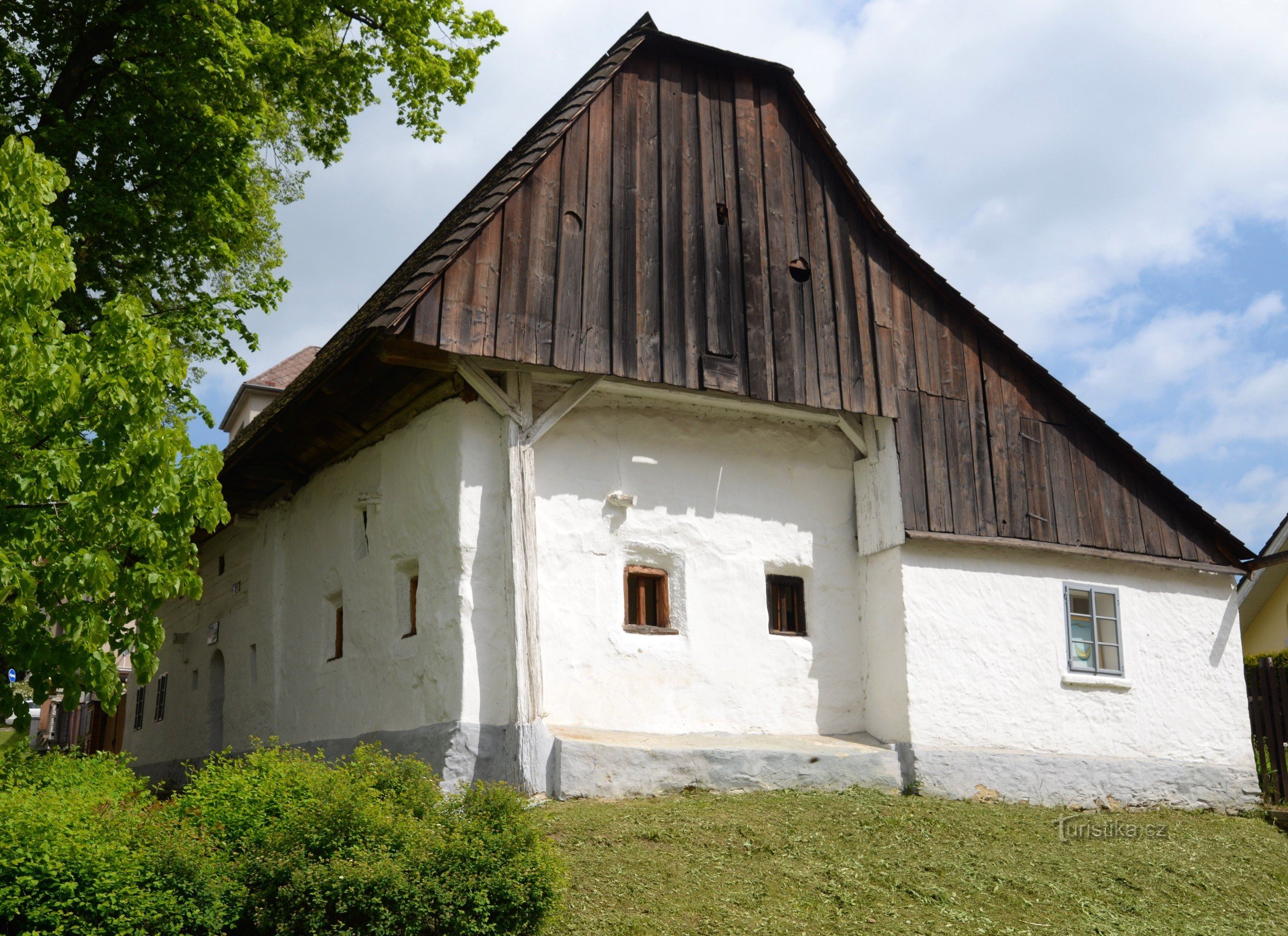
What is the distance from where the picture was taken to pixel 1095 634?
15.1 m

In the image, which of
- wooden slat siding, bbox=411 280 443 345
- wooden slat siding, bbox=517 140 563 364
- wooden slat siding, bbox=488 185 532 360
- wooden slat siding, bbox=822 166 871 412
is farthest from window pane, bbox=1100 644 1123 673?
wooden slat siding, bbox=411 280 443 345

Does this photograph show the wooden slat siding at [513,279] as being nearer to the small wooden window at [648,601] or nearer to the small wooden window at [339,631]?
the small wooden window at [648,601]

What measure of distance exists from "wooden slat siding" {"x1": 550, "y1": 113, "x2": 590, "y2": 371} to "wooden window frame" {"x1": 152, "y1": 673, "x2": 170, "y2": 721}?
1249cm

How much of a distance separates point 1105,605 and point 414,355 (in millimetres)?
9193

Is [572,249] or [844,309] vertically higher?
[572,249]

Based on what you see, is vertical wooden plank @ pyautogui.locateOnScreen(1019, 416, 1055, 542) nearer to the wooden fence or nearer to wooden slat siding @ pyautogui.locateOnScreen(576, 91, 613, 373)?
the wooden fence

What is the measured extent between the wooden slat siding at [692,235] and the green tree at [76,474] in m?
5.32

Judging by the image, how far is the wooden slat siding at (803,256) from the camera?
14102 mm

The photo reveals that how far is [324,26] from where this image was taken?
51.9 ft

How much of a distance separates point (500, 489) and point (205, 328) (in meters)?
4.60

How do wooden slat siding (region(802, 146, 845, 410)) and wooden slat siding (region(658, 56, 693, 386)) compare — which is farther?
wooden slat siding (region(802, 146, 845, 410))

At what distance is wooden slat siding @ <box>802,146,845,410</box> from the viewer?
1421 centimetres

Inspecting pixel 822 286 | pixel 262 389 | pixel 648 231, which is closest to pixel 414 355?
pixel 648 231

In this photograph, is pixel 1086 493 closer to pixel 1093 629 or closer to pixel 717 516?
pixel 1093 629
